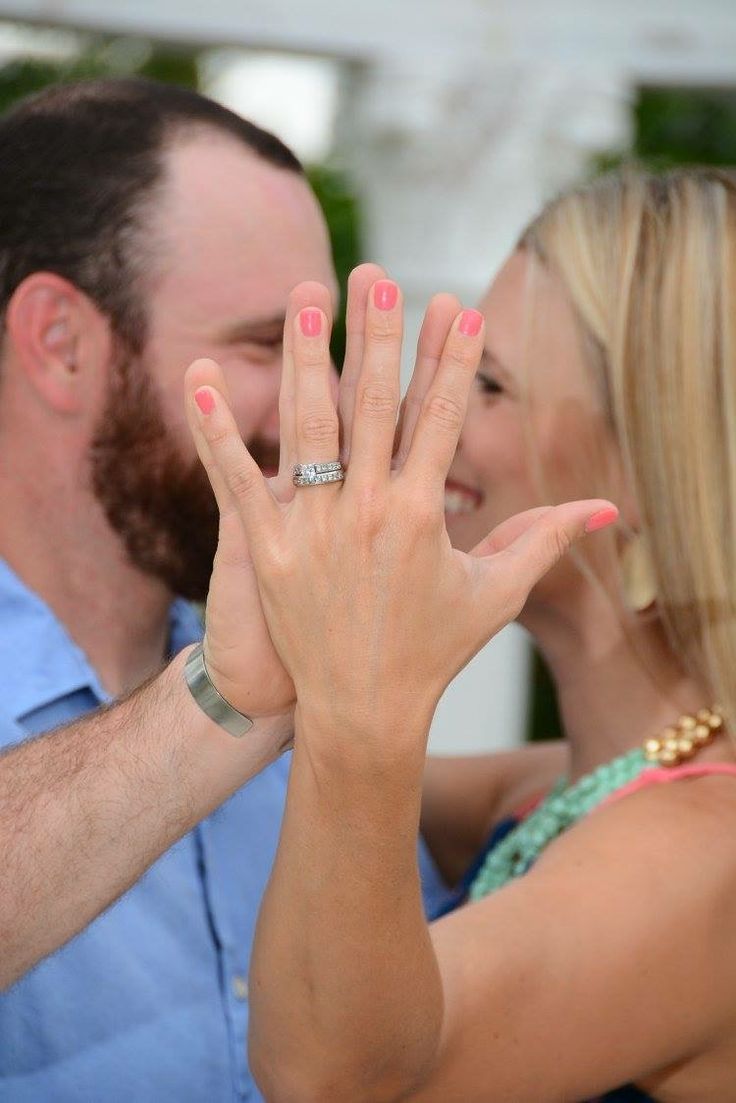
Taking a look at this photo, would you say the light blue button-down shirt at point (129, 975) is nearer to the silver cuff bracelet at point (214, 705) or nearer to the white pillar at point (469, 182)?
the silver cuff bracelet at point (214, 705)

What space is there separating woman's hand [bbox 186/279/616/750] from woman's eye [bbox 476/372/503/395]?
41.2 inches

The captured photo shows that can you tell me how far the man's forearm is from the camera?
1734 millimetres

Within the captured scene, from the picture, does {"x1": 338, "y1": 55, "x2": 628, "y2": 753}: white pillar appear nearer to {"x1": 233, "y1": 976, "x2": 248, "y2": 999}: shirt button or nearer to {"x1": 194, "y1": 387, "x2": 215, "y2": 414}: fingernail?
{"x1": 233, "y1": 976, "x2": 248, "y2": 999}: shirt button

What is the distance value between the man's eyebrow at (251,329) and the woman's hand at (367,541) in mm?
1036

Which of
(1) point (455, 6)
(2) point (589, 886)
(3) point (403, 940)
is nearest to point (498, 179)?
(1) point (455, 6)

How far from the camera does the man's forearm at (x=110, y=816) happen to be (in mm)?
1734

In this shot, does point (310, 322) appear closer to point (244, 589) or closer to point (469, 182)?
point (244, 589)

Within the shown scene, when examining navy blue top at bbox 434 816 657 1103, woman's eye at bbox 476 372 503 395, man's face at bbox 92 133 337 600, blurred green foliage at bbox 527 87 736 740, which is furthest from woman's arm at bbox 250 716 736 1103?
blurred green foliage at bbox 527 87 736 740

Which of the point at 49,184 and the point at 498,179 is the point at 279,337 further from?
the point at 498,179

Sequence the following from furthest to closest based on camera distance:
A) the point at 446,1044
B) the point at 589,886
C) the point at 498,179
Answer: the point at 498,179 < the point at 589,886 < the point at 446,1044

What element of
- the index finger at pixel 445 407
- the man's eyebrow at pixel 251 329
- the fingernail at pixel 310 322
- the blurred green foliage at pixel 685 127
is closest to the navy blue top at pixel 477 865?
the man's eyebrow at pixel 251 329

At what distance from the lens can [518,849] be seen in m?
2.67

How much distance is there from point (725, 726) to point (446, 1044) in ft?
2.57

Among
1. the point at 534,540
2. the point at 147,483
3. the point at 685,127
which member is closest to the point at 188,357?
the point at 147,483
